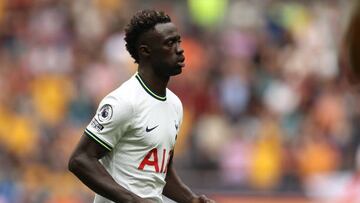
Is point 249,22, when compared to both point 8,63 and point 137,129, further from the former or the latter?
point 137,129

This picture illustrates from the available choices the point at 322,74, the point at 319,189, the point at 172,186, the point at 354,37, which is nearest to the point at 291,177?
the point at 319,189

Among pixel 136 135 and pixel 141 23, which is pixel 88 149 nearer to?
pixel 136 135

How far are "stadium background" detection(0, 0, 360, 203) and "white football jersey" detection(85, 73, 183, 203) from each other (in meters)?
6.39

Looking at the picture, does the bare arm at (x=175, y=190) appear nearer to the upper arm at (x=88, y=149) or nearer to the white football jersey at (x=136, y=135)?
the white football jersey at (x=136, y=135)

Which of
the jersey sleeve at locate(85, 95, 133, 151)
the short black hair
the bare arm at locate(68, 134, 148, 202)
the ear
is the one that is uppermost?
the short black hair

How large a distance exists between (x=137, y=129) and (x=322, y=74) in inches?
350

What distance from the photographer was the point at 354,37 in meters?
2.93

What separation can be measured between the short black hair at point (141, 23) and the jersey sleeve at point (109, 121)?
37 centimetres

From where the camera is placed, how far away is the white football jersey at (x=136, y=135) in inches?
229

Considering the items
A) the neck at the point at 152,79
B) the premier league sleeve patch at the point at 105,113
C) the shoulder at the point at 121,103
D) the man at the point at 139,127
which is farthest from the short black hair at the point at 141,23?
the premier league sleeve patch at the point at 105,113

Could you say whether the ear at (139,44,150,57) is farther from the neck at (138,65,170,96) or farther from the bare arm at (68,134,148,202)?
the bare arm at (68,134,148,202)

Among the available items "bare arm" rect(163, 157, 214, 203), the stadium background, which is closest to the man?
"bare arm" rect(163, 157, 214, 203)

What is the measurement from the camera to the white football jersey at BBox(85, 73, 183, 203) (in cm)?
582

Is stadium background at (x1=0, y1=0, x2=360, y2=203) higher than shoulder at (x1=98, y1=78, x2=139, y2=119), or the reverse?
stadium background at (x1=0, y1=0, x2=360, y2=203)
